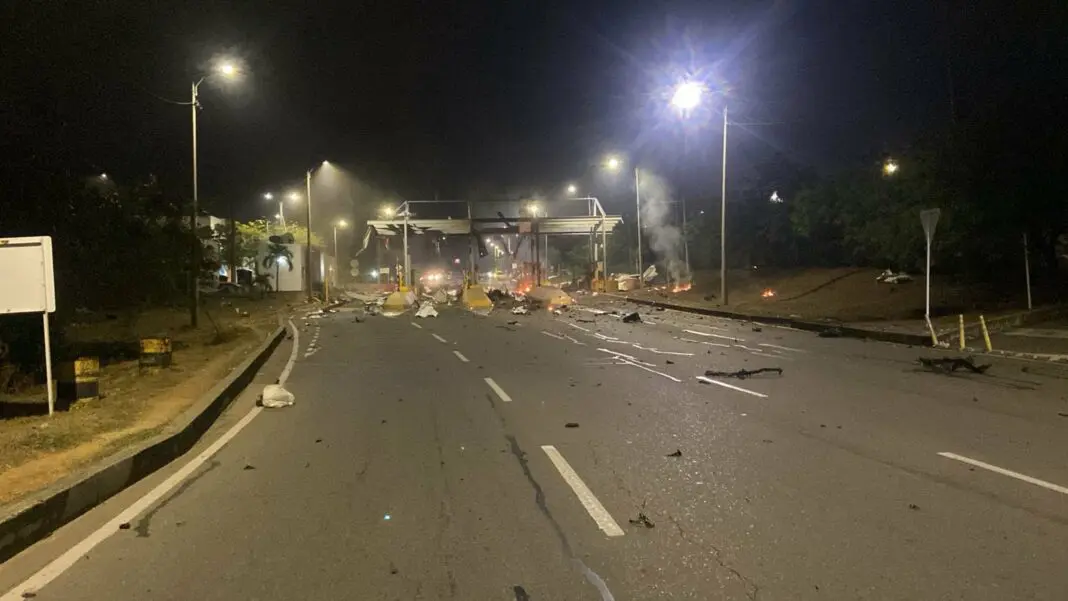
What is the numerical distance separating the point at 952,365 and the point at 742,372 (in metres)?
4.19

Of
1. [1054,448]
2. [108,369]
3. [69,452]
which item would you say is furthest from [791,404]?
[108,369]

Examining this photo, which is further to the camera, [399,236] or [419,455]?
[399,236]

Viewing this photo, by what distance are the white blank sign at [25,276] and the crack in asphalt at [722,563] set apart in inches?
325

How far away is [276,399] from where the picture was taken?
1159cm

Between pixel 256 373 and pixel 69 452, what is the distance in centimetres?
786

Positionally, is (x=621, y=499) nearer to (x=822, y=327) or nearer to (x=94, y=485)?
(x=94, y=485)

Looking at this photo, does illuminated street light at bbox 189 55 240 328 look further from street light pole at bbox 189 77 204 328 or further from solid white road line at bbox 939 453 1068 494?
solid white road line at bbox 939 453 1068 494

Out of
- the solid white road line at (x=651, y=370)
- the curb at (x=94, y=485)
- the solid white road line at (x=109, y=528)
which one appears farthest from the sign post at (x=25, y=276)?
the solid white road line at (x=651, y=370)

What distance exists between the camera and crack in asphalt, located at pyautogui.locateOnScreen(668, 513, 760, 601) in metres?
4.61

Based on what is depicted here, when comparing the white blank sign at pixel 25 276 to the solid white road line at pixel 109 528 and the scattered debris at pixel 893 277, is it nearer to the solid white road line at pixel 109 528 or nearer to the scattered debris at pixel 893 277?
the solid white road line at pixel 109 528

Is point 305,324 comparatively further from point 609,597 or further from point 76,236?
point 609,597

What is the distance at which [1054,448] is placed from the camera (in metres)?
8.24

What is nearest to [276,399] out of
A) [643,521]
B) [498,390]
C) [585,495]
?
[498,390]

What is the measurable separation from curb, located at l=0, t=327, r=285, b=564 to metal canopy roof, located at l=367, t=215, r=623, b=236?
145ft
